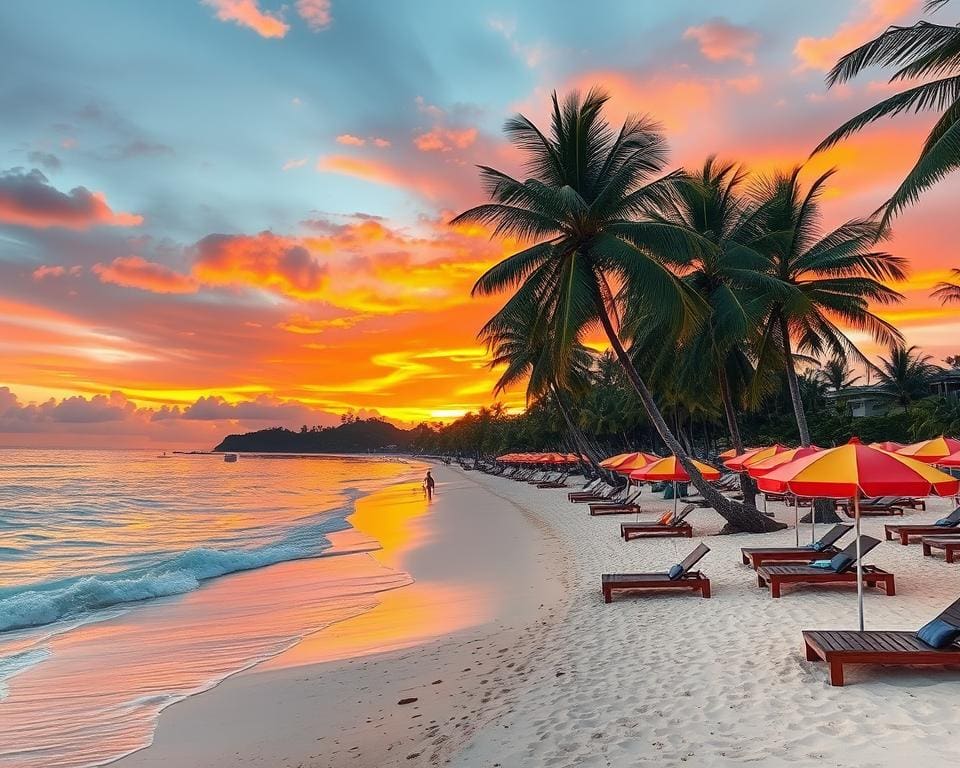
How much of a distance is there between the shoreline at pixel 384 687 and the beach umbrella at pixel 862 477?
3476mm

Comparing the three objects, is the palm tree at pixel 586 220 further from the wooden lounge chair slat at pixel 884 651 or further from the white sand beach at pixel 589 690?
the wooden lounge chair slat at pixel 884 651

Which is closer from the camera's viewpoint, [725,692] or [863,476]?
[725,692]

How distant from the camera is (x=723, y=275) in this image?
17406mm

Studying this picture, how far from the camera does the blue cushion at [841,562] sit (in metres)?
8.84

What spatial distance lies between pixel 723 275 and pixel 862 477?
12.5 metres

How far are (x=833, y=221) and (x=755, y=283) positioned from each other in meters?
3.22

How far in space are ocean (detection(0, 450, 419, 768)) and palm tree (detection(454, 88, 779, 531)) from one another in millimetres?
7590

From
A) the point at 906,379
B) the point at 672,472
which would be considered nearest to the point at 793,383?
the point at 672,472

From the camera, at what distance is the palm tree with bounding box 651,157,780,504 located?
53.4ft

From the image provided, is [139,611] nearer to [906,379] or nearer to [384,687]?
[384,687]

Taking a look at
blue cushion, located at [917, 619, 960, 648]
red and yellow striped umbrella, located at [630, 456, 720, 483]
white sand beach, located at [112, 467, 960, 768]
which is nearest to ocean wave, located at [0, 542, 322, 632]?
white sand beach, located at [112, 467, 960, 768]

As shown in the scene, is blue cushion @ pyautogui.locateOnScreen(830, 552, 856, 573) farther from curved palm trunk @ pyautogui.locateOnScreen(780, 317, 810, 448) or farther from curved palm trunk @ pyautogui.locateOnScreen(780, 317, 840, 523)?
curved palm trunk @ pyautogui.locateOnScreen(780, 317, 810, 448)

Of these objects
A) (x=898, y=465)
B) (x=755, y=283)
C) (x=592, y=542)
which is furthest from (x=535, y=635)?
(x=755, y=283)

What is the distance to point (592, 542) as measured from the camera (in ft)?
53.4
